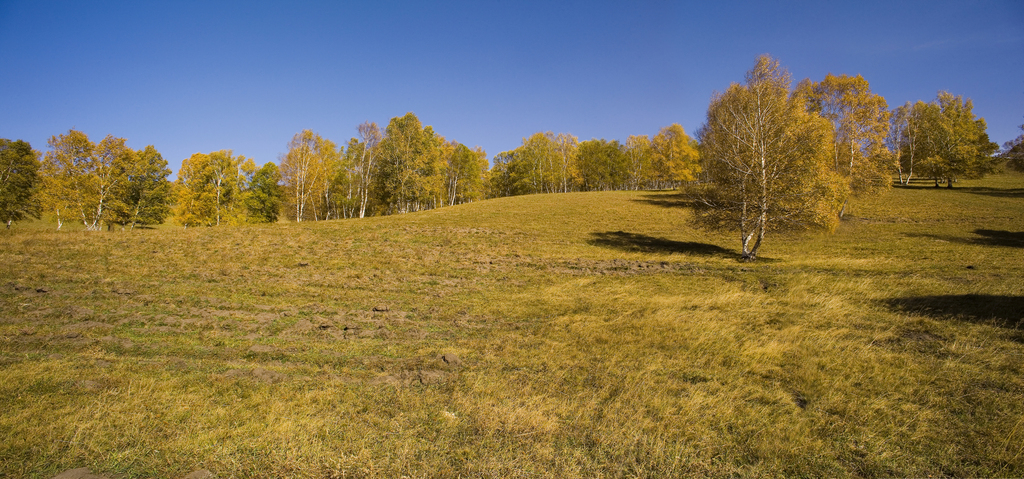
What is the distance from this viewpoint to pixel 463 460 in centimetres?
458

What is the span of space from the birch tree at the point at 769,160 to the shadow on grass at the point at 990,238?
1032cm

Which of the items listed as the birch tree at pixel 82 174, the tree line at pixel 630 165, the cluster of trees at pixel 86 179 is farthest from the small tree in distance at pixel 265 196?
the birch tree at pixel 82 174

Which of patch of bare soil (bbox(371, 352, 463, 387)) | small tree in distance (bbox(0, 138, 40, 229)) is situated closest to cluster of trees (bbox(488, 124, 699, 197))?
small tree in distance (bbox(0, 138, 40, 229))

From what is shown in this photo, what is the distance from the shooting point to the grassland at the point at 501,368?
468cm

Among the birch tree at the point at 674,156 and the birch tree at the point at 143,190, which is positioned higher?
the birch tree at the point at 674,156

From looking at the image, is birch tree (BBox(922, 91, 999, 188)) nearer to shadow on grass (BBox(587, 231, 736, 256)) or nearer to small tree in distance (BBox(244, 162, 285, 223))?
shadow on grass (BBox(587, 231, 736, 256))

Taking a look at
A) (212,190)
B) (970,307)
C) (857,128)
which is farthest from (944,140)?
(212,190)

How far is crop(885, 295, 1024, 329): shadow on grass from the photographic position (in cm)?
1025

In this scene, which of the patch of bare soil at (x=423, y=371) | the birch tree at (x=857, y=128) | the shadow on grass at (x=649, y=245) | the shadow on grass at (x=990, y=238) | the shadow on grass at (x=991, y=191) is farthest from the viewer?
the shadow on grass at (x=991, y=191)

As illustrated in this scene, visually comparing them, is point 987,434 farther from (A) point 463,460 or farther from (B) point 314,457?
(B) point 314,457

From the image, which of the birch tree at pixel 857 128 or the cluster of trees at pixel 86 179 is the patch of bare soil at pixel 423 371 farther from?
the cluster of trees at pixel 86 179

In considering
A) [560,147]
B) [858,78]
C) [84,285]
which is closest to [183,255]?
[84,285]

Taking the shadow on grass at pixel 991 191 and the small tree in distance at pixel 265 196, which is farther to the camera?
the small tree in distance at pixel 265 196

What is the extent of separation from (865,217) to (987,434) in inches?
1602
